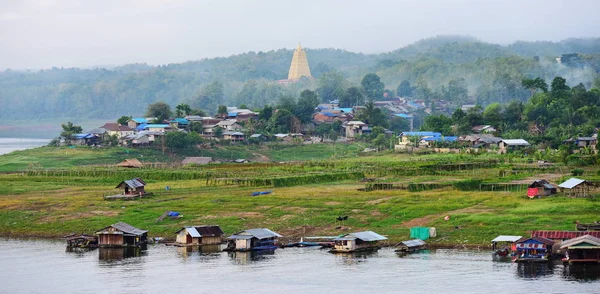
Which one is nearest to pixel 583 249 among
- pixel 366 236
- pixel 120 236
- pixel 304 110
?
pixel 366 236

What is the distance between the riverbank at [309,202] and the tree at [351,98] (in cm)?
7669

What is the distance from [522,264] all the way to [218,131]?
77485 mm

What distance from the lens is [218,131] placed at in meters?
125

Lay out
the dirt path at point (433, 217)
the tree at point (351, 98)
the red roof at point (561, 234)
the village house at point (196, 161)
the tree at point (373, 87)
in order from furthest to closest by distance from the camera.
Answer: the tree at point (373, 87) < the tree at point (351, 98) < the village house at point (196, 161) < the dirt path at point (433, 217) < the red roof at point (561, 234)

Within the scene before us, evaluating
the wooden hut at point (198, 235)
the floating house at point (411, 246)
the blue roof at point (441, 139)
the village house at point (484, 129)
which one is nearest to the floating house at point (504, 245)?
the floating house at point (411, 246)

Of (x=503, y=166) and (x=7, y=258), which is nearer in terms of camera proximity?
(x=7, y=258)

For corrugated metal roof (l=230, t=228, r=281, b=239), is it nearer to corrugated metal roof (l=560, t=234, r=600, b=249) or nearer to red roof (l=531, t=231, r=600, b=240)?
red roof (l=531, t=231, r=600, b=240)

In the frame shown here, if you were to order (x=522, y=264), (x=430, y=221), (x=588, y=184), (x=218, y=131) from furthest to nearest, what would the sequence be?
(x=218, y=131)
(x=588, y=184)
(x=430, y=221)
(x=522, y=264)

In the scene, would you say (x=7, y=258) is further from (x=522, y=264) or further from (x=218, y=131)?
(x=218, y=131)

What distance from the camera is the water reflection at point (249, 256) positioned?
55.0 metres

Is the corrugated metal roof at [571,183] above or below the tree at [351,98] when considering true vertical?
below

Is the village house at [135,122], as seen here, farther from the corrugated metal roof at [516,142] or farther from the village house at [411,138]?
the corrugated metal roof at [516,142]

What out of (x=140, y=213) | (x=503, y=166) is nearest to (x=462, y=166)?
(x=503, y=166)

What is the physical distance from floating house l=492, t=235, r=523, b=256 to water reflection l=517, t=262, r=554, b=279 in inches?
75.2
